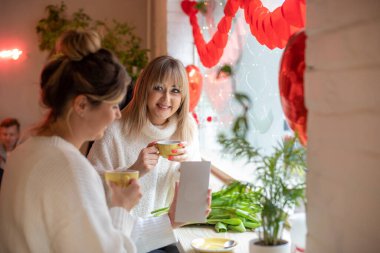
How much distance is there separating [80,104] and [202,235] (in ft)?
3.35

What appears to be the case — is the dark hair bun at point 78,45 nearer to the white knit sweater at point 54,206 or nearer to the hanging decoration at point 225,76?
the white knit sweater at point 54,206

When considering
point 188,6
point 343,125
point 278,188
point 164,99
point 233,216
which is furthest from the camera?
point 188,6

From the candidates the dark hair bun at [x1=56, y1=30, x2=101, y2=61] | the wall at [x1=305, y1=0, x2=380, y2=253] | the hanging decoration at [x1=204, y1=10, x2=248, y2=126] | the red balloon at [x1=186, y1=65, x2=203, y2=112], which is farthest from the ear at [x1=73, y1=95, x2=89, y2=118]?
the red balloon at [x1=186, y1=65, x2=203, y2=112]

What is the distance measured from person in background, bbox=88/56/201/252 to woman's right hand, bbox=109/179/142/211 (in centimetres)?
83

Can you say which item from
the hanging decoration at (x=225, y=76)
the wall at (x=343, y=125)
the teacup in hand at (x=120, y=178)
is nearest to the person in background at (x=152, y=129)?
the teacup in hand at (x=120, y=178)

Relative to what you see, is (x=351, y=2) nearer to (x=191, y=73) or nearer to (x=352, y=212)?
(x=352, y=212)

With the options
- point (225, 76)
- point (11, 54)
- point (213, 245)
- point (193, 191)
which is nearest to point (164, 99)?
point (193, 191)

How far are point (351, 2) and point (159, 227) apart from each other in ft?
4.01

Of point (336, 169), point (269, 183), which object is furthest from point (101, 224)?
point (336, 169)

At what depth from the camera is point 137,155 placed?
2746mm

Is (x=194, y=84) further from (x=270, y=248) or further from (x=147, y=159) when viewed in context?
(x=270, y=248)

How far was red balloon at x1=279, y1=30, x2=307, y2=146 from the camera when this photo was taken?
1550mm

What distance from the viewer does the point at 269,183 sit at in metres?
1.64

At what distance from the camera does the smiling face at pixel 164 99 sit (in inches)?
105
